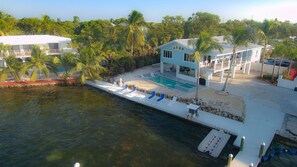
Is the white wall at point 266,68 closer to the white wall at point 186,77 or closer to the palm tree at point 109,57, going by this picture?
the white wall at point 186,77

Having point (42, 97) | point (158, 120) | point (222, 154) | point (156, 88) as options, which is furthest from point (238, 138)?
point (42, 97)

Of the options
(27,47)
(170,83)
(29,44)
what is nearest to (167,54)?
(170,83)

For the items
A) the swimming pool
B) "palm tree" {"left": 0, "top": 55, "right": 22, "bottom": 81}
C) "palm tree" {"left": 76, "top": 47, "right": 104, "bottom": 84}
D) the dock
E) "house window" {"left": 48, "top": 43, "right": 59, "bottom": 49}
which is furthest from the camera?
"house window" {"left": 48, "top": 43, "right": 59, "bottom": 49}

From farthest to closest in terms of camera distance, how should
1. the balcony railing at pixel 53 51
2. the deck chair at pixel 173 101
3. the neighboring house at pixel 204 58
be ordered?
the balcony railing at pixel 53 51 → the neighboring house at pixel 204 58 → the deck chair at pixel 173 101

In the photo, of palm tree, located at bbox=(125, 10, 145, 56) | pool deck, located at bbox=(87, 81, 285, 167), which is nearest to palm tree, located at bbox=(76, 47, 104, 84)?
pool deck, located at bbox=(87, 81, 285, 167)

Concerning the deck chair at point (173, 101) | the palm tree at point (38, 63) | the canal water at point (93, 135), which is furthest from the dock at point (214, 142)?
the palm tree at point (38, 63)

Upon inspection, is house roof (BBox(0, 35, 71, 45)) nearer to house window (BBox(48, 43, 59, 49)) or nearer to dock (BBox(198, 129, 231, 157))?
house window (BBox(48, 43, 59, 49))

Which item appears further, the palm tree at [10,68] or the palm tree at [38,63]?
the palm tree at [38,63]
